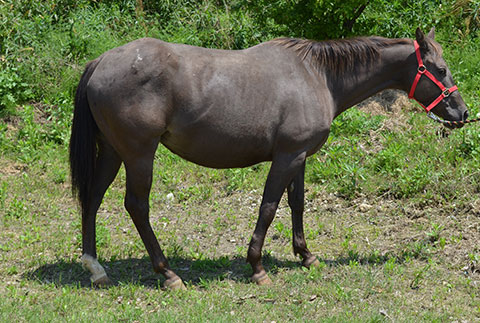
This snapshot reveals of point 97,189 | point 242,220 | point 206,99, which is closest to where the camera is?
point 206,99

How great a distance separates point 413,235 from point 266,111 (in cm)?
227

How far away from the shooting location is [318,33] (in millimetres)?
9352

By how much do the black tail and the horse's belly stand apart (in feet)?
2.19

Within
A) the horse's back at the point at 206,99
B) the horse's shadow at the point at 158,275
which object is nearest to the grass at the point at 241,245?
the horse's shadow at the point at 158,275

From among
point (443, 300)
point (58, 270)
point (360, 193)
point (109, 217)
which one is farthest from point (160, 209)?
point (443, 300)

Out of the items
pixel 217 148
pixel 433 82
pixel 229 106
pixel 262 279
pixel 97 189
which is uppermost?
pixel 433 82

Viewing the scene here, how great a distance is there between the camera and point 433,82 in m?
6.18

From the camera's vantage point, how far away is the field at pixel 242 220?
5.48 m

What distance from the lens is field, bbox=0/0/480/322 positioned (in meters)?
5.48

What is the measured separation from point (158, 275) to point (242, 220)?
1.68m

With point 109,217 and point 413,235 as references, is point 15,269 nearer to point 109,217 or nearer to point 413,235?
point 109,217

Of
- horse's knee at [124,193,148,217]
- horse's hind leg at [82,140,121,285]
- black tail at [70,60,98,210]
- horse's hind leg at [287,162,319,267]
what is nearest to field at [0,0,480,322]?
horse's hind leg at [287,162,319,267]

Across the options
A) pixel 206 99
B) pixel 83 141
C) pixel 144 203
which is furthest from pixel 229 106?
pixel 83 141

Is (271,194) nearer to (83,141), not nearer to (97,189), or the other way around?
(97,189)
